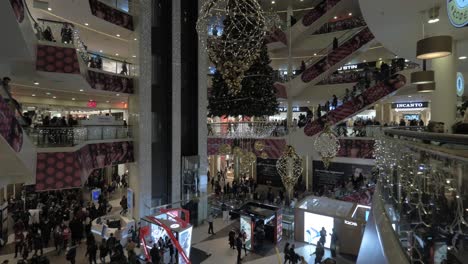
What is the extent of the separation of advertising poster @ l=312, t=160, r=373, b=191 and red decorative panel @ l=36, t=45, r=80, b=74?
16.1 meters

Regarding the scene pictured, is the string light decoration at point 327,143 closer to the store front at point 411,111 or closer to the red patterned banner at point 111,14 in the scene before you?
the red patterned banner at point 111,14

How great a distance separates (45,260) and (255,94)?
749 cm

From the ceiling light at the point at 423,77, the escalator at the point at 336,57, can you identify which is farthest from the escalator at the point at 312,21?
the ceiling light at the point at 423,77

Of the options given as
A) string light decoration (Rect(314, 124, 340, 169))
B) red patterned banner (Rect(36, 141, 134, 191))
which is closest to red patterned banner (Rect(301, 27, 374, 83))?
string light decoration (Rect(314, 124, 340, 169))

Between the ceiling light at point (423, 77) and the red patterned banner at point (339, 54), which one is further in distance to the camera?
the red patterned banner at point (339, 54)

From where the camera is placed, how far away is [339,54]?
14891 millimetres

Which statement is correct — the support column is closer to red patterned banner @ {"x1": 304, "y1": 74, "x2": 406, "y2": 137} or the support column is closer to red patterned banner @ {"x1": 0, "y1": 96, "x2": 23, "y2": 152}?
red patterned banner @ {"x1": 304, "y1": 74, "x2": 406, "y2": 137}

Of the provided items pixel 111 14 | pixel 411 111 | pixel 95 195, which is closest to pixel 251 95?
pixel 111 14

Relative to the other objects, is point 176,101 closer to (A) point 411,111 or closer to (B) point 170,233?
(B) point 170,233

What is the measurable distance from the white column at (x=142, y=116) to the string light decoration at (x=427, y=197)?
10712 millimetres

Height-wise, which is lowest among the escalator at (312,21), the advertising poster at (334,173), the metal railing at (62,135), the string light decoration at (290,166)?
the advertising poster at (334,173)

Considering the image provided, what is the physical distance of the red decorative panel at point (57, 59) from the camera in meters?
8.13

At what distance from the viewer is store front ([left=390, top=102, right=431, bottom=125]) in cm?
1938

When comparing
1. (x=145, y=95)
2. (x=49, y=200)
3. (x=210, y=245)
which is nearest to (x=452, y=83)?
(x=210, y=245)
